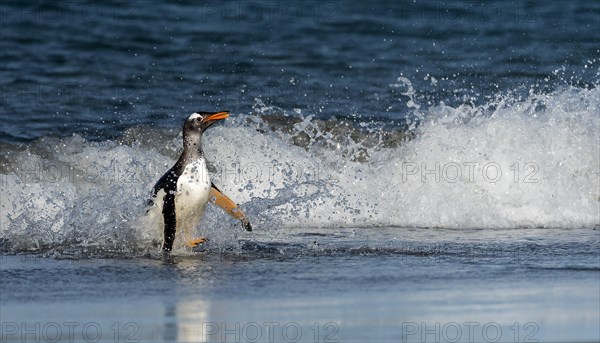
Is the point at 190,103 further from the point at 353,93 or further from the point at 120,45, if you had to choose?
the point at 120,45

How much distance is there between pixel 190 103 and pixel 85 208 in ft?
20.3

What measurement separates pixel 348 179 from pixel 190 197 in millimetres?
2420

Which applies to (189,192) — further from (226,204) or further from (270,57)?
(270,57)

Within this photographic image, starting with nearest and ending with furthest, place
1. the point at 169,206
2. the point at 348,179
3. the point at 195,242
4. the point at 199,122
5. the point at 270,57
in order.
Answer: the point at 195,242 < the point at 169,206 < the point at 199,122 < the point at 348,179 < the point at 270,57

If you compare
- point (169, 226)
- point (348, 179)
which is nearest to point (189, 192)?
point (169, 226)

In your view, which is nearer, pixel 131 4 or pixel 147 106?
pixel 147 106

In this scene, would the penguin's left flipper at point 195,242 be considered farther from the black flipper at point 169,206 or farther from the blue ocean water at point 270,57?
the blue ocean water at point 270,57

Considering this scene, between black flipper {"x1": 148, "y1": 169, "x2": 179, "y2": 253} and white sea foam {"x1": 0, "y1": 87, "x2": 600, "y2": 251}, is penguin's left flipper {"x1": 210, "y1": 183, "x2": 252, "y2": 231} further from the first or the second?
black flipper {"x1": 148, "y1": 169, "x2": 179, "y2": 253}

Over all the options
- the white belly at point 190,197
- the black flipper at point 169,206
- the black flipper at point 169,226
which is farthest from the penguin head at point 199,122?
the black flipper at point 169,226

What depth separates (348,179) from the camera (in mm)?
11633

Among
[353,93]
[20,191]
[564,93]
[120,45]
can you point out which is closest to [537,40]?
[353,93]

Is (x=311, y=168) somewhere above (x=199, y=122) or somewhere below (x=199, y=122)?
below

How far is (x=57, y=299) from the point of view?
24.7 ft

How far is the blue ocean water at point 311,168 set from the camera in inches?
285
